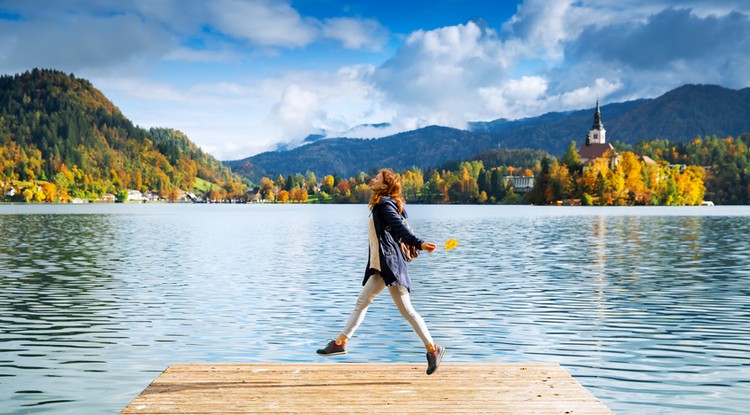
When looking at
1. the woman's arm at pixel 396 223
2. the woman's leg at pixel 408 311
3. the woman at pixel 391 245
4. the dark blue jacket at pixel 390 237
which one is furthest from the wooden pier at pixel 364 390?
the woman's arm at pixel 396 223

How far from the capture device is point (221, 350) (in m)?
19.3

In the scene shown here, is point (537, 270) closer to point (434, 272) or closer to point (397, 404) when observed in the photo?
point (434, 272)

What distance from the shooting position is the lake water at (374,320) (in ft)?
52.2

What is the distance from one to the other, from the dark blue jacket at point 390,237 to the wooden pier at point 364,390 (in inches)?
63.3

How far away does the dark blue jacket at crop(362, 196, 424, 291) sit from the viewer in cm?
1312

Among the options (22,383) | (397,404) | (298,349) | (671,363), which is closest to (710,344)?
(671,363)

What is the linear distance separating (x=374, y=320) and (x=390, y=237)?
11.4m

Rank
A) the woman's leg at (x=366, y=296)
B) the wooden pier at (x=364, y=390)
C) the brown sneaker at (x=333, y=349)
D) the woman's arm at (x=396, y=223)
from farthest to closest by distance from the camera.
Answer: the brown sneaker at (x=333, y=349), the woman's leg at (x=366, y=296), the woman's arm at (x=396, y=223), the wooden pier at (x=364, y=390)

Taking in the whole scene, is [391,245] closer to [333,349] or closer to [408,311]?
[408,311]

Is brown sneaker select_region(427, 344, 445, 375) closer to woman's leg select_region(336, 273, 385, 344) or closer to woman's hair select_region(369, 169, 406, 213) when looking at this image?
woman's leg select_region(336, 273, 385, 344)

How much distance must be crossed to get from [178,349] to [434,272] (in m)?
22.2

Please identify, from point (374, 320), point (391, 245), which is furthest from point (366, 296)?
point (374, 320)

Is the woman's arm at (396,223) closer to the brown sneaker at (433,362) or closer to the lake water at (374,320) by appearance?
the brown sneaker at (433,362)

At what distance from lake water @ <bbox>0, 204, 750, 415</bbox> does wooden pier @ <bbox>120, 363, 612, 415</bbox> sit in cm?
207
